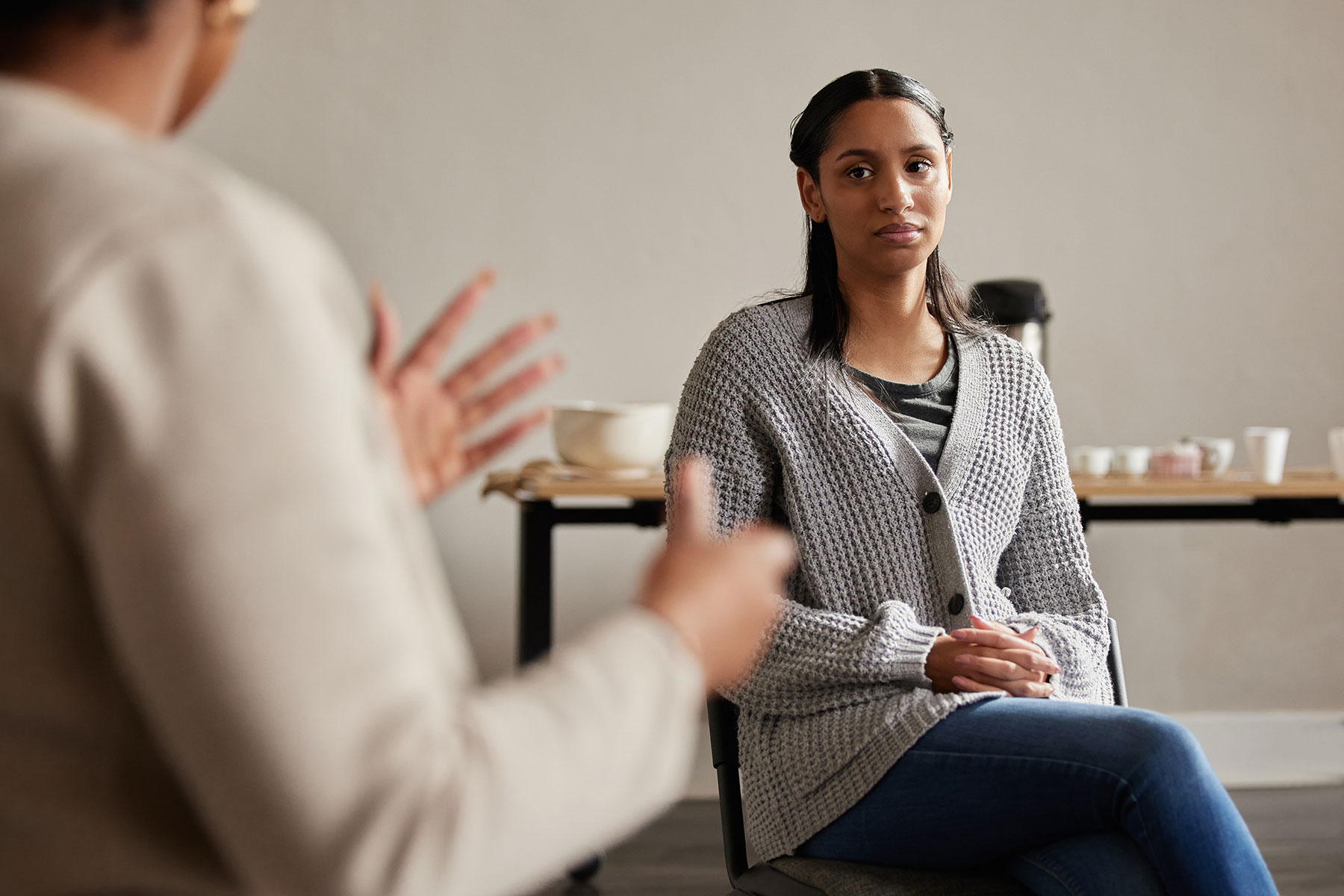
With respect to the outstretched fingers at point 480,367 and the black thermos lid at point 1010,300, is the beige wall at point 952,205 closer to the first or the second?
the black thermos lid at point 1010,300

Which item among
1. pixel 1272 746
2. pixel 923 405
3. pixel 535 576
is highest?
pixel 923 405

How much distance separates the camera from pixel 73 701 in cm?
40

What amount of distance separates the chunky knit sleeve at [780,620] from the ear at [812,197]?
0.72 ft

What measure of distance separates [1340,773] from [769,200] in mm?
2051

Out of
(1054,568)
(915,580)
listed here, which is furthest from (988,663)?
(1054,568)

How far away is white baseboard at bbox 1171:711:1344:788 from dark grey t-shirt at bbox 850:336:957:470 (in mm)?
1893

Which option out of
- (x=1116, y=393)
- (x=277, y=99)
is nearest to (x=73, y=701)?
(x=277, y=99)

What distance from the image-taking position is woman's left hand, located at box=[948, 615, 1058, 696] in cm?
124

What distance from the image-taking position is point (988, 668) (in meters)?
1.24

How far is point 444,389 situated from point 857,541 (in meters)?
0.80

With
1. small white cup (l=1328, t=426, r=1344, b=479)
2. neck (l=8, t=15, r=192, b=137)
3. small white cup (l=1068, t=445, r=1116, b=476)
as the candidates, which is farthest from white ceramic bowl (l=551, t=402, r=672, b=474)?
neck (l=8, t=15, r=192, b=137)

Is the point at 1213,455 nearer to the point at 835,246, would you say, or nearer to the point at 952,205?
the point at 952,205

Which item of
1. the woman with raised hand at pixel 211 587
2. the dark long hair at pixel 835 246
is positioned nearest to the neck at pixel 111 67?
the woman with raised hand at pixel 211 587

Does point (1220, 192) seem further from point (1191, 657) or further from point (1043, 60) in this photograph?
point (1191, 657)
